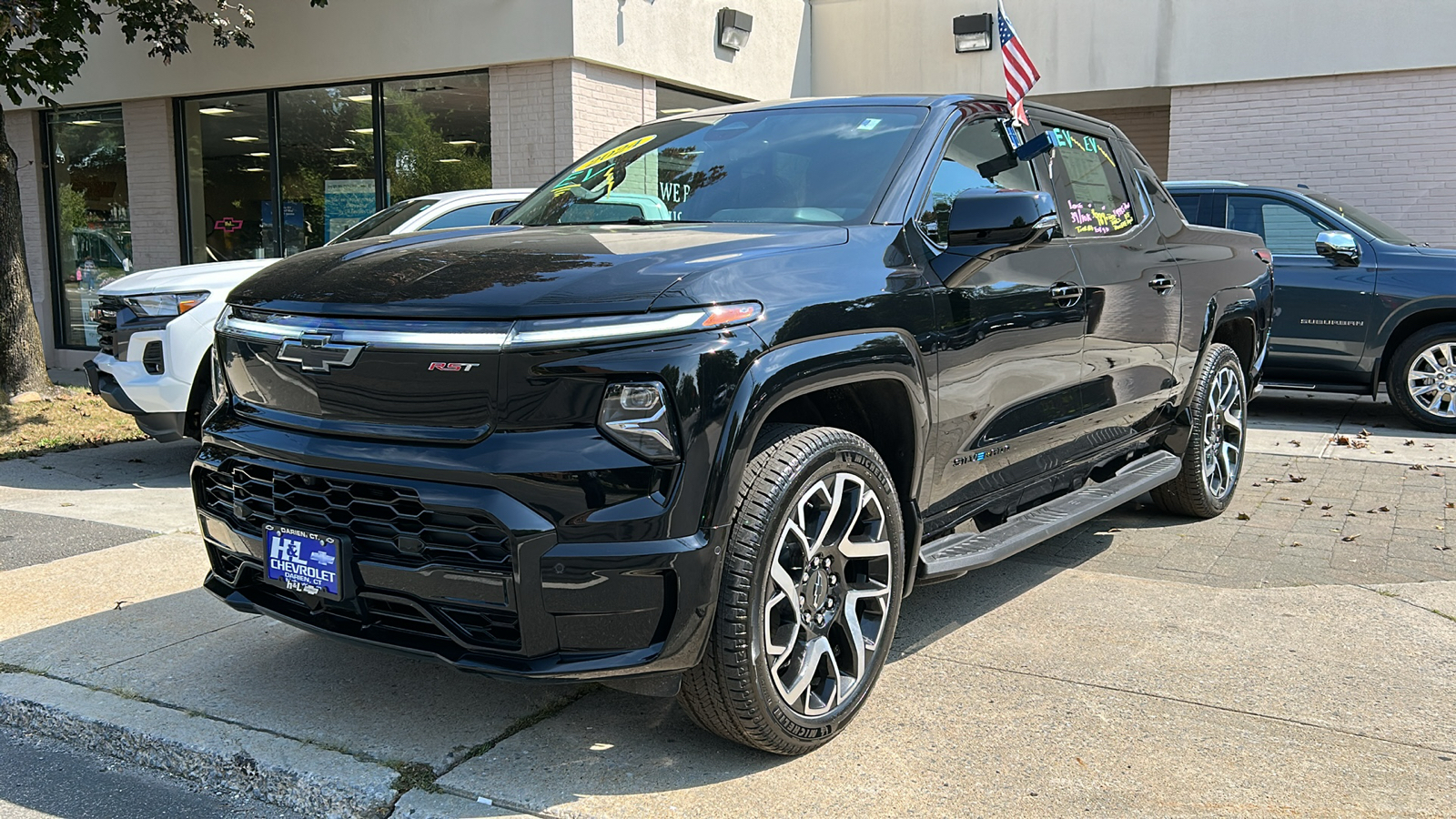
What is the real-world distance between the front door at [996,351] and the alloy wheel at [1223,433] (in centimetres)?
174

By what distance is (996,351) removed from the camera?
153 inches

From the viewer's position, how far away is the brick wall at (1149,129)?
15719mm

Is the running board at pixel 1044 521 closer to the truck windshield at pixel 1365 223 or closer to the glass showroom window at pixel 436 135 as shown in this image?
the truck windshield at pixel 1365 223

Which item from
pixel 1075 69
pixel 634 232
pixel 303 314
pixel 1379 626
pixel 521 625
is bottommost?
pixel 1379 626

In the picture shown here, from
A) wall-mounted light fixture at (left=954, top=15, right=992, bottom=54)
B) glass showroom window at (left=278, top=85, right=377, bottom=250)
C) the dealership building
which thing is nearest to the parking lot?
the dealership building

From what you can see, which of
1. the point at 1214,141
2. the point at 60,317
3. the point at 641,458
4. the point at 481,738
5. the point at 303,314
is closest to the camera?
the point at 641,458

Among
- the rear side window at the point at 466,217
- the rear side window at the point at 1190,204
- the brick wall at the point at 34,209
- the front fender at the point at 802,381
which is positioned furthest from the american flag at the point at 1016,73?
the brick wall at the point at 34,209

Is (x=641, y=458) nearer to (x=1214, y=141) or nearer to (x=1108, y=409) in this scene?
(x=1108, y=409)

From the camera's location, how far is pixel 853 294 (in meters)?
3.31

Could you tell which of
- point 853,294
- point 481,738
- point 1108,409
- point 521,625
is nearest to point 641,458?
point 521,625

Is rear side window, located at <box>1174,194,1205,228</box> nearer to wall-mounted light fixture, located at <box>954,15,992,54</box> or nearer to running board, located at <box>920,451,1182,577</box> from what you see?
running board, located at <box>920,451,1182,577</box>

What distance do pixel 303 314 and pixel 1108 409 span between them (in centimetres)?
310

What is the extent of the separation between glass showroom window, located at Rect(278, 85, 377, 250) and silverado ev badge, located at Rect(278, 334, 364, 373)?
9.55 meters

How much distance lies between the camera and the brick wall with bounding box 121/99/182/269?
43.8ft
